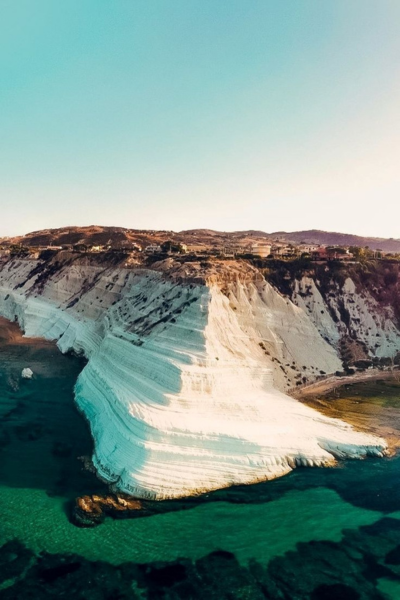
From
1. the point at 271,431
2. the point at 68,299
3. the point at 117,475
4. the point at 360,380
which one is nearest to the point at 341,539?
the point at 271,431

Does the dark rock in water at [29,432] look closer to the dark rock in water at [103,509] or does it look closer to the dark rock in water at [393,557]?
the dark rock in water at [103,509]

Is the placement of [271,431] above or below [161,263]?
below

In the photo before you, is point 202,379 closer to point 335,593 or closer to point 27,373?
point 335,593

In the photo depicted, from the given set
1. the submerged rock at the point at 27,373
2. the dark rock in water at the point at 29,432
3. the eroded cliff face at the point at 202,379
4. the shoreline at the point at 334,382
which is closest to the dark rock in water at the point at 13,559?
the eroded cliff face at the point at 202,379

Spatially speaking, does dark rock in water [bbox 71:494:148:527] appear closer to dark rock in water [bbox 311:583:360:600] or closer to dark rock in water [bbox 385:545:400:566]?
dark rock in water [bbox 311:583:360:600]

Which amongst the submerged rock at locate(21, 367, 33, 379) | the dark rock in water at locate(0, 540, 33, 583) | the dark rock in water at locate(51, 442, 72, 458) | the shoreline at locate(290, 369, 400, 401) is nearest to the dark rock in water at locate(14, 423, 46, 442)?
the dark rock in water at locate(51, 442, 72, 458)

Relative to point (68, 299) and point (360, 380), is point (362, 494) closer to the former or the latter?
point (360, 380)
